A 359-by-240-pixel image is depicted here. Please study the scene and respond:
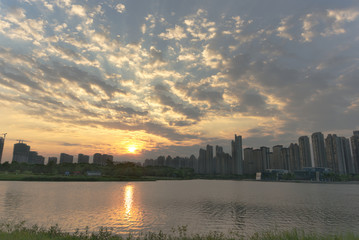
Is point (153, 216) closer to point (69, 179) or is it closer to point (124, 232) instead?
point (124, 232)

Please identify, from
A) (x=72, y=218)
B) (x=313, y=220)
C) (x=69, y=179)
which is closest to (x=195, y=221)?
(x=72, y=218)

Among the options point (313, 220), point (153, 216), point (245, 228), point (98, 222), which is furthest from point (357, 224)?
point (98, 222)

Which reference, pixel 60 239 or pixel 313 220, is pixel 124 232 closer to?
pixel 60 239

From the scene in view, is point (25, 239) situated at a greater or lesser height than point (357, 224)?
greater

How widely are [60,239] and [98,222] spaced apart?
2185cm

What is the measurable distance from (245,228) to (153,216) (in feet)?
63.9

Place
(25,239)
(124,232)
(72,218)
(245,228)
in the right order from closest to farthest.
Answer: (25,239)
(124,232)
(245,228)
(72,218)

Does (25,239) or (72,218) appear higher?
(25,239)

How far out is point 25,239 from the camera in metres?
18.3

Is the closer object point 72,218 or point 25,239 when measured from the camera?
point 25,239

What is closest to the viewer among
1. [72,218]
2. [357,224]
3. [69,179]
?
[72,218]

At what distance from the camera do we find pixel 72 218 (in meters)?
42.6

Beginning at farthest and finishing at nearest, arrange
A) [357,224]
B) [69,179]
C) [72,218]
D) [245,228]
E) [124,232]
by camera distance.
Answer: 1. [69,179]
2. [357,224]
3. [72,218]
4. [245,228]
5. [124,232]

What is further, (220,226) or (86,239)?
(220,226)
